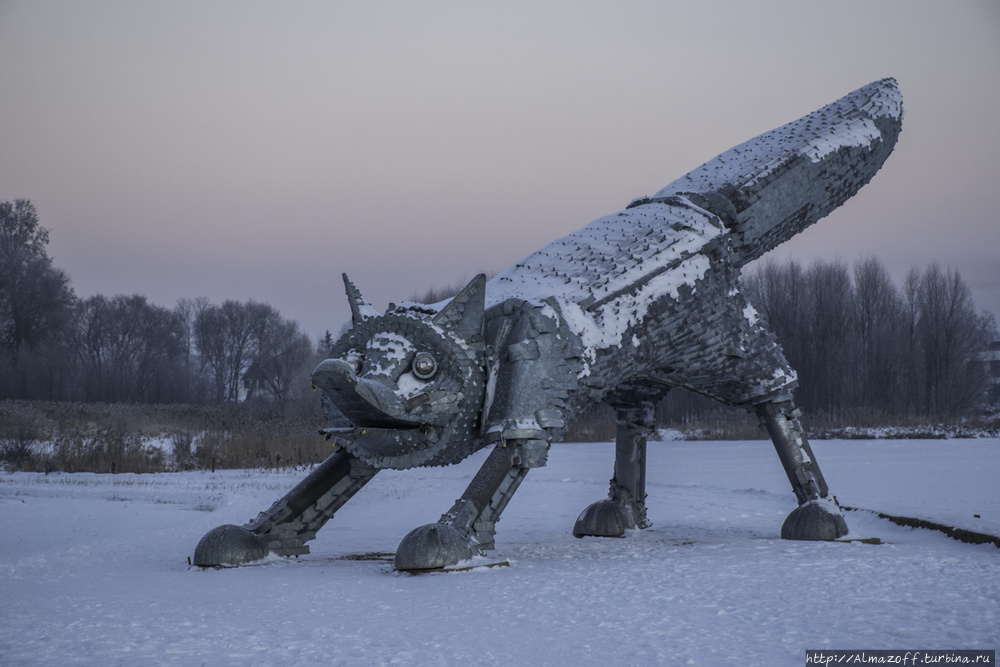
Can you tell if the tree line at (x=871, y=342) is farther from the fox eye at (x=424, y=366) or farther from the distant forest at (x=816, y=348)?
the fox eye at (x=424, y=366)

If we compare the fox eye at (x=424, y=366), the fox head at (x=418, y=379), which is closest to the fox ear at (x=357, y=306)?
the fox head at (x=418, y=379)

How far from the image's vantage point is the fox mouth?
13.0ft

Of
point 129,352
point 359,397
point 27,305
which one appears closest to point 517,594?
point 359,397

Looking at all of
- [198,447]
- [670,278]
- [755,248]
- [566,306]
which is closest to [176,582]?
[566,306]

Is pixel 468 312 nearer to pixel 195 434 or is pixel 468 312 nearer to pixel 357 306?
pixel 357 306

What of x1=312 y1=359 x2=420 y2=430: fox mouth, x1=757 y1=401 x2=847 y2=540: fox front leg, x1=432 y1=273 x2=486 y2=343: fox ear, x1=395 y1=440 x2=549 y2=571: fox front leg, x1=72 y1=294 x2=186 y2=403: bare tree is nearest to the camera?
x1=312 y1=359 x2=420 y2=430: fox mouth

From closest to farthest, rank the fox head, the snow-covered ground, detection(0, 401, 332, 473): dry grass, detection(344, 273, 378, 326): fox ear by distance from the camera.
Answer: the snow-covered ground
the fox head
detection(344, 273, 378, 326): fox ear
detection(0, 401, 332, 473): dry grass

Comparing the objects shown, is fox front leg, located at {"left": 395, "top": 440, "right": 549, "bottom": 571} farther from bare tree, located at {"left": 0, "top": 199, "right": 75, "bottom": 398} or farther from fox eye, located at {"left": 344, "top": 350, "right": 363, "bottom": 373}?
bare tree, located at {"left": 0, "top": 199, "right": 75, "bottom": 398}

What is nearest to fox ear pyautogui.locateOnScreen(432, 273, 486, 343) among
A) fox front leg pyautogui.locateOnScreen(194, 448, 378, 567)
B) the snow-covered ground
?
fox front leg pyautogui.locateOnScreen(194, 448, 378, 567)

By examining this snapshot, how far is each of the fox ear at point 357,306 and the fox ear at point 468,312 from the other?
44cm

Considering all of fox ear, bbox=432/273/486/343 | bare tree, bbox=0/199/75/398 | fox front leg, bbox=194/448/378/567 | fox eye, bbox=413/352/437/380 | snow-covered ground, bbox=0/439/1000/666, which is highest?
bare tree, bbox=0/199/75/398

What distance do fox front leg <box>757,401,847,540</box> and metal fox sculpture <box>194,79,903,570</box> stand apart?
1 cm

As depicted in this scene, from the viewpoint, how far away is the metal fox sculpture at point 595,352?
453 centimetres

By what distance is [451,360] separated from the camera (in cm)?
457
